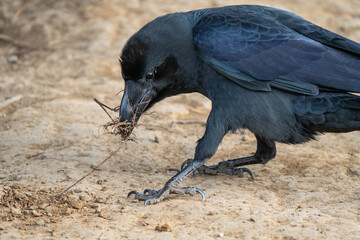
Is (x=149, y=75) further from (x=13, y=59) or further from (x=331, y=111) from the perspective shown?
(x=13, y=59)

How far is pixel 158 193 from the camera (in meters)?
3.76

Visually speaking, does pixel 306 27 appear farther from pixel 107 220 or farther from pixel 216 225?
pixel 107 220

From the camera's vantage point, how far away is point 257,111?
3879mm

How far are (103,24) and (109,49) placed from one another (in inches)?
28.8

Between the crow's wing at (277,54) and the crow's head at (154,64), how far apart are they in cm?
15

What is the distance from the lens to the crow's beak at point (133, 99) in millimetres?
4043

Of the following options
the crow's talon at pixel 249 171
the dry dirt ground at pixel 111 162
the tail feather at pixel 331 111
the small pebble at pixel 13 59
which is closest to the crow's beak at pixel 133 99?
the dry dirt ground at pixel 111 162

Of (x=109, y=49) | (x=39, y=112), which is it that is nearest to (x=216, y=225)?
(x=39, y=112)

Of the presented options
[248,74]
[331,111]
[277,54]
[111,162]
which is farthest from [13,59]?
[331,111]

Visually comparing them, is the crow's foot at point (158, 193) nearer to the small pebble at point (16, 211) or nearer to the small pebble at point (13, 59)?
the small pebble at point (16, 211)

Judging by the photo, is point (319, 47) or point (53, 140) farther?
point (53, 140)

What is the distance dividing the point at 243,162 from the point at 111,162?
1.23 meters

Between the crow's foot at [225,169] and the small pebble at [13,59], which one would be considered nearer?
the crow's foot at [225,169]

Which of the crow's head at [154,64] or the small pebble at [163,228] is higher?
the crow's head at [154,64]
